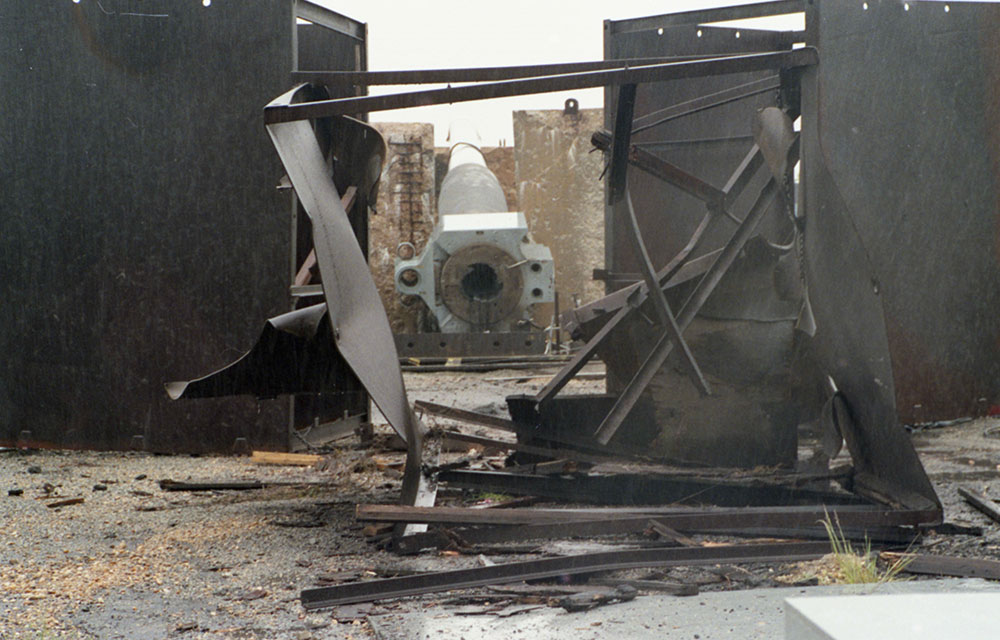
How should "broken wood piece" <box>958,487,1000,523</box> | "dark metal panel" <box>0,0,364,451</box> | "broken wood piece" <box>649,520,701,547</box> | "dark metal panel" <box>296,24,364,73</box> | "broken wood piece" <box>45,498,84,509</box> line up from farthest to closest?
"dark metal panel" <box>296,24,364,73</box> → "dark metal panel" <box>0,0,364,451</box> → "broken wood piece" <box>45,498,84,509</box> → "broken wood piece" <box>958,487,1000,523</box> → "broken wood piece" <box>649,520,701,547</box>

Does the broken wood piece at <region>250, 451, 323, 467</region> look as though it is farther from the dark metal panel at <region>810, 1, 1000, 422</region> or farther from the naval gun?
the naval gun

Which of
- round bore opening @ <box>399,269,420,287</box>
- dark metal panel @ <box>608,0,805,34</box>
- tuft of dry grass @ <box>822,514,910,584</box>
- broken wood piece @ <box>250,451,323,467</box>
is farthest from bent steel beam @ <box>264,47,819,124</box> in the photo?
round bore opening @ <box>399,269,420,287</box>

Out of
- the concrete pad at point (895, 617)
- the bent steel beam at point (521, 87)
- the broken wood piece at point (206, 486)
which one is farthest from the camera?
the broken wood piece at point (206, 486)

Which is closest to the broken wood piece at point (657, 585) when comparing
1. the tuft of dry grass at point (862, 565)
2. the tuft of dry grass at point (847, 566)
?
the tuft of dry grass at point (847, 566)

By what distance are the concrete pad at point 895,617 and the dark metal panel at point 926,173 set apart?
506 cm

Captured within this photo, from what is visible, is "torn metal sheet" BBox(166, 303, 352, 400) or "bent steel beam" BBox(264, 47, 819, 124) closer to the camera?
"bent steel beam" BBox(264, 47, 819, 124)

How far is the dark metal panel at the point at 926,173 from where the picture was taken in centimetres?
638

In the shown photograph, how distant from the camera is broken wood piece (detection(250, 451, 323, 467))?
19.0 ft

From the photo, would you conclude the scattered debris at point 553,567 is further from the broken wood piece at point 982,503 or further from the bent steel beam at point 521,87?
the bent steel beam at point 521,87

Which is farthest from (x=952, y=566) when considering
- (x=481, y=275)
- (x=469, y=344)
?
(x=481, y=275)

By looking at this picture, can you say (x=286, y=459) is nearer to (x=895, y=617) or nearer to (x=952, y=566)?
(x=952, y=566)

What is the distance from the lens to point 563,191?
1481 centimetres

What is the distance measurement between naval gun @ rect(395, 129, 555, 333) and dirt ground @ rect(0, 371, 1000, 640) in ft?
14.9

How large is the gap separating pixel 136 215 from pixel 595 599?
415cm
